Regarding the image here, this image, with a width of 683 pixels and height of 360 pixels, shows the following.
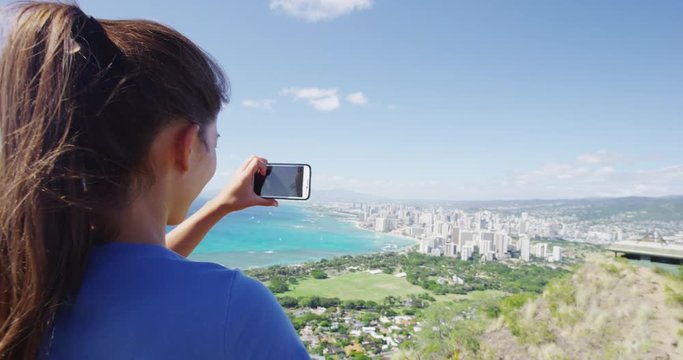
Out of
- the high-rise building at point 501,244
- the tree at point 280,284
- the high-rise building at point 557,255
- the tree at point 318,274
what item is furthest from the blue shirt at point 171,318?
the high-rise building at point 501,244

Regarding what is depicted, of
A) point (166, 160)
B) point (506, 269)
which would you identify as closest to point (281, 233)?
point (506, 269)

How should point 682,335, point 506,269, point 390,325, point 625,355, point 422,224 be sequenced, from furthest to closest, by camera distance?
point 422,224 → point 506,269 → point 390,325 → point 682,335 → point 625,355

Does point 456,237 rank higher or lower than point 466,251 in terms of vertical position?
higher

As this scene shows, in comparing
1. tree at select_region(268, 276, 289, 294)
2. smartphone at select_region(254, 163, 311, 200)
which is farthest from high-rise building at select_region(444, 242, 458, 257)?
smartphone at select_region(254, 163, 311, 200)

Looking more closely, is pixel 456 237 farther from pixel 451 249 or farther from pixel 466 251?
pixel 466 251

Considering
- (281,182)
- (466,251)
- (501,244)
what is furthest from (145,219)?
(501,244)

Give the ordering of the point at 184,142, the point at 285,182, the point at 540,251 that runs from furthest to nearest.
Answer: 1. the point at 540,251
2. the point at 285,182
3. the point at 184,142

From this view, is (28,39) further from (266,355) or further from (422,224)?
(422,224)
